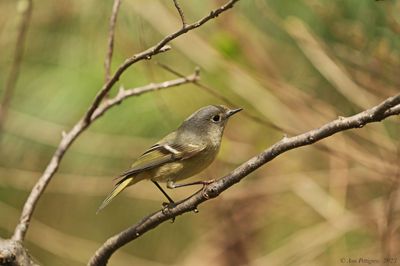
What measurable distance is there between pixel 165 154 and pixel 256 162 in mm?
774

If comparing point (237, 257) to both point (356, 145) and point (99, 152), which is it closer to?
point (356, 145)

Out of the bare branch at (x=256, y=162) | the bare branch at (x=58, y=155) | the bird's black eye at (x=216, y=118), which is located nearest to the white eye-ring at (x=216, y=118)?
the bird's black eye at (x=216, y=118)

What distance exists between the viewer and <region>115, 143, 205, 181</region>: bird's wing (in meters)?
2.07

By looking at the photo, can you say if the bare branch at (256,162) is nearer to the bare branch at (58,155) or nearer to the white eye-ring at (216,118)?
the bare branch at (58,155)

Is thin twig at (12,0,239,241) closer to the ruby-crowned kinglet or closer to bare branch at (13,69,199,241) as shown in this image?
bare branch at (13,69,199,241)

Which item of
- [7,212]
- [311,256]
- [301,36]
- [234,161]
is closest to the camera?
[301,36]

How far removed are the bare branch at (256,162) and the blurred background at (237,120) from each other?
79cm

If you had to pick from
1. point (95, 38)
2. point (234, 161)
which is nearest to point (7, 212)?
point (95, 38)

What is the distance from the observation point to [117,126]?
127 inches

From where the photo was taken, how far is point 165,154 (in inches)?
84.3

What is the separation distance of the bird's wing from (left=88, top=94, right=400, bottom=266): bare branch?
16.1 inches

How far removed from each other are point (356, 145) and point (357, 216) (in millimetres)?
246

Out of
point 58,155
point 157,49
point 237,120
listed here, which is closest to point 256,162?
point 157,49

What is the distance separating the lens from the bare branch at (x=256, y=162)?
127 cm
